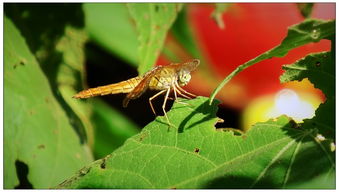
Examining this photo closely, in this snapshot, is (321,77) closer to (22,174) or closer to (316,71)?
(316,71)

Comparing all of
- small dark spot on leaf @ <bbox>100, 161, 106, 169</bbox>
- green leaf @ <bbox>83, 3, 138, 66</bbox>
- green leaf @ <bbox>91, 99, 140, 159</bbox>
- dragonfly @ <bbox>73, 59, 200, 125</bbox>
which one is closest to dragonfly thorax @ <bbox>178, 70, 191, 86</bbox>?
dragonfly @ <bbox>73, 59, 200, 125</bbox>

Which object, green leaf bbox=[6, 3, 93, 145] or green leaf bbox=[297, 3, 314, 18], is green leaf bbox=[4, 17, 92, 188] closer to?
green leaf bbox=[6, 3, 93, 145]

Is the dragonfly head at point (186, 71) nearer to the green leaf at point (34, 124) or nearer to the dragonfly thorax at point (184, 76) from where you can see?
the dragonfly thorax at point (184, 76)

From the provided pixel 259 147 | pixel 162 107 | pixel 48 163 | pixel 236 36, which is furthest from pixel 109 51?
pixel 259 147

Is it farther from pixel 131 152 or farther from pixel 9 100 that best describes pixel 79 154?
pixel 131 152

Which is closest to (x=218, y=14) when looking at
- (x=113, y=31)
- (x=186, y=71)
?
(x=186, y=71)

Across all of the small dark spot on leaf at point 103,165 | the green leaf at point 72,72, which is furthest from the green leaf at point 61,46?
the small dark spot on leaf at point 103,165
